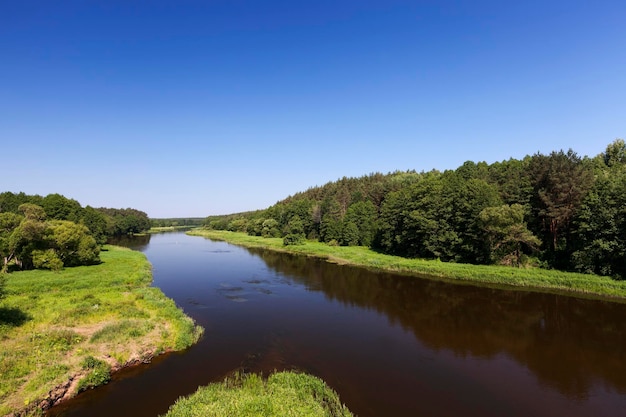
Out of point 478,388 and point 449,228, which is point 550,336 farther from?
point 449,228

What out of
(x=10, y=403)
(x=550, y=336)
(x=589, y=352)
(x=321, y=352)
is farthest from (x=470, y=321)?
(x=10, y=403)

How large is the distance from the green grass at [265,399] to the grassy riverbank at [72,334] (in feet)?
20.7

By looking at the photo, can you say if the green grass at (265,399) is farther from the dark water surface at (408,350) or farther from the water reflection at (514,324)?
the water reflection at (514,324)

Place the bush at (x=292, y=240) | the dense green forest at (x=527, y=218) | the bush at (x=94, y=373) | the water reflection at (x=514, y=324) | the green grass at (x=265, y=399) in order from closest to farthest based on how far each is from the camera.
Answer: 1. the green grass at (x=265, y=399)
2. the bush at (x=94, y=373)
3. the water reflection at (x=514, y=324)
4. the dense green forest at (x=527, y=218)
5. the bush at (x=292, y=240)

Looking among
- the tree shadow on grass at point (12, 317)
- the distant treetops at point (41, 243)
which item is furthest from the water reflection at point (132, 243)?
the tree shadow on grass at point (12, 317)

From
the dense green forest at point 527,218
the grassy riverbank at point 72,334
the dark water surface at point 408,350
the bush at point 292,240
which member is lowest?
the dark water surface at point 408,350

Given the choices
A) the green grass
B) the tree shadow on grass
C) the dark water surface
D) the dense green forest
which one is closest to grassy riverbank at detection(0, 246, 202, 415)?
the tree shadow on grass

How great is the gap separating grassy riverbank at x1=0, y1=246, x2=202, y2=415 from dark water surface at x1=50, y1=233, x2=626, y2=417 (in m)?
1.12

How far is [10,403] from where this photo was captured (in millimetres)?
13859

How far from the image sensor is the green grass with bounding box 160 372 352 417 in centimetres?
1307

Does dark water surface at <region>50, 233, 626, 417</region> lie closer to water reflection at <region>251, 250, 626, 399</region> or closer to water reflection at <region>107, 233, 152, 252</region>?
water reflection at <region>251, 250, 626, 399</region>

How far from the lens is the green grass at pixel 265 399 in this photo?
1307cm

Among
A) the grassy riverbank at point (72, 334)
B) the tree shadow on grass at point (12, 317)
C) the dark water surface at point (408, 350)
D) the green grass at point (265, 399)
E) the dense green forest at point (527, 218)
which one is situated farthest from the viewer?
the dense green forest at point (527, 218)

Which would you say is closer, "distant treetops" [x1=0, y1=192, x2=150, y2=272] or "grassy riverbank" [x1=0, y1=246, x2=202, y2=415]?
"grassy riverbank" [x1=0, y1=246, x2=202, y2=415]
